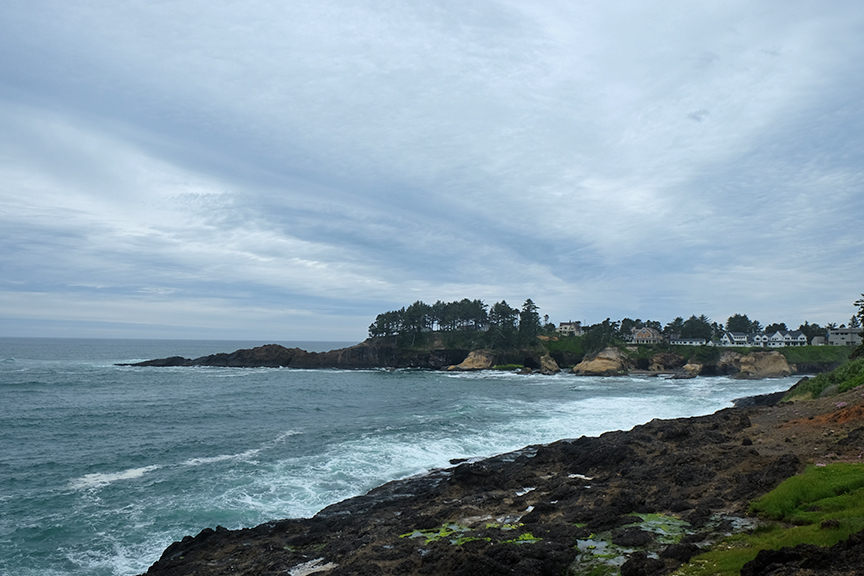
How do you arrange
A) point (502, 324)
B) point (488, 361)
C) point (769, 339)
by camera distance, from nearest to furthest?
point (488, 361), point (502, 324), point (769, 339)

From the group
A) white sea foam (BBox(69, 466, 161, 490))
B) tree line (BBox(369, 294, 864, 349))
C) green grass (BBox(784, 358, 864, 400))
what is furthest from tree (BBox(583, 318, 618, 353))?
white sea foam (BBox(69, 466, 161, 490))

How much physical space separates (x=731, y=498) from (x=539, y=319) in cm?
10967

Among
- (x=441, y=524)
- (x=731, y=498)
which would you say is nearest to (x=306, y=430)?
(x=441, y=524)

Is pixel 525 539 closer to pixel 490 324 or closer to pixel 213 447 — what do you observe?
pixel 213 447

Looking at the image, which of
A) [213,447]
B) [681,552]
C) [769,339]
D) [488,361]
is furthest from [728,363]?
[681,552]

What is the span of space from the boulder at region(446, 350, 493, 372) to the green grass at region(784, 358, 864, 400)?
73.7 meters

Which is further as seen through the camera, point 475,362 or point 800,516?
point 475,362

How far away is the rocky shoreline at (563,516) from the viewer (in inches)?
412

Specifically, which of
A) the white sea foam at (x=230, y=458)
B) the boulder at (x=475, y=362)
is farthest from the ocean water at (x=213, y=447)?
the boulder at (x=475, y=362)

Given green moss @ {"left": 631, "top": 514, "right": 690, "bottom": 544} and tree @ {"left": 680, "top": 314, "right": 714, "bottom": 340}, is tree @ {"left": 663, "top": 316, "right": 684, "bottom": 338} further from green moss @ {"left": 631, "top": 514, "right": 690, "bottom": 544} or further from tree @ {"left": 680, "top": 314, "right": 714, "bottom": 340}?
green moss @ {"left": 631, "top": 514, "right": 690, "bottom": 544}

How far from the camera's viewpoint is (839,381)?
1192 inches

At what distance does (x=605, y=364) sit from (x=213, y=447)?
3248 inches

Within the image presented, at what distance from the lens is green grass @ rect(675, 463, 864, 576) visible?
8.48m

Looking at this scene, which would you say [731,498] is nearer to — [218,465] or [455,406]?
[218,465]
